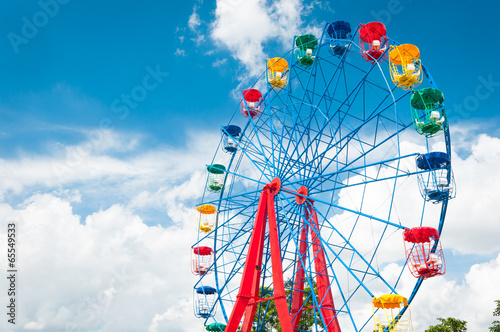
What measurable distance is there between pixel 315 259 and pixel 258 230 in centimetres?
264

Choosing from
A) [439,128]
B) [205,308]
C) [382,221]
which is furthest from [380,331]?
[205,308]

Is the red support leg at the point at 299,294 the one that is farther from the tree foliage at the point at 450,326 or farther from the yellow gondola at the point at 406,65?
the tree foliage at the point at 450,326

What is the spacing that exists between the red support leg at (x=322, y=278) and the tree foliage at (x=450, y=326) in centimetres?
1119

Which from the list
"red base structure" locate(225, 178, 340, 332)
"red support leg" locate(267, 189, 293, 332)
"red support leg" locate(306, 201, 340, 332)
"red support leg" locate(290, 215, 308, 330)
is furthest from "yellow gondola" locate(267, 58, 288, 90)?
"red support leg" locate(267, 189, 293, 332)

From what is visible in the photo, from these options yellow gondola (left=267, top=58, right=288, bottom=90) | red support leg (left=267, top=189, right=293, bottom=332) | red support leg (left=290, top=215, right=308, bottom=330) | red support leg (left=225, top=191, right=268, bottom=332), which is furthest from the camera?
yellow gondola (left=267, top=58, right=288, bottom=90)

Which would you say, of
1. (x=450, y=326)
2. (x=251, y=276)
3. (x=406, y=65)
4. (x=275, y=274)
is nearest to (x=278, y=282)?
(x=275, y=274)

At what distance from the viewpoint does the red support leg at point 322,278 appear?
53.3 feet

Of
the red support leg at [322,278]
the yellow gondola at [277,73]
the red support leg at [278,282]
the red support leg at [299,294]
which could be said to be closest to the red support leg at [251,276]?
the red support leg at [278,282]

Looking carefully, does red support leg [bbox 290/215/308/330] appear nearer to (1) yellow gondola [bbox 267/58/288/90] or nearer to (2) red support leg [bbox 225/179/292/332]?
(2) red support leg [bbox 225/179/292/332]

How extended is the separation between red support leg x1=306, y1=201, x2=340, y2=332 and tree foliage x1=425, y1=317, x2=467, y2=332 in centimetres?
1119

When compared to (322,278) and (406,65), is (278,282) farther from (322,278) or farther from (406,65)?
(406,65)

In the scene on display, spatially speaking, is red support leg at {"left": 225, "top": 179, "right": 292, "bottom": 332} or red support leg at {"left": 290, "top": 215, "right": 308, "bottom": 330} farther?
red support leg at {"left": 290, "top": 215, "right": 308, "bottom": 330}

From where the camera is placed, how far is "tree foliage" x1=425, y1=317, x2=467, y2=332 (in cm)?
2512

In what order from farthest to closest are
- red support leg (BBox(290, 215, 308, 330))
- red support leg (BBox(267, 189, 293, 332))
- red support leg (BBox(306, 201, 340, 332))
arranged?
red support leg (BBox(290, 215, 308, 330)) → red support leg (BBox(306, 201, 340, 332)) → red support leg (BBox(267, 189, 293, 332))
